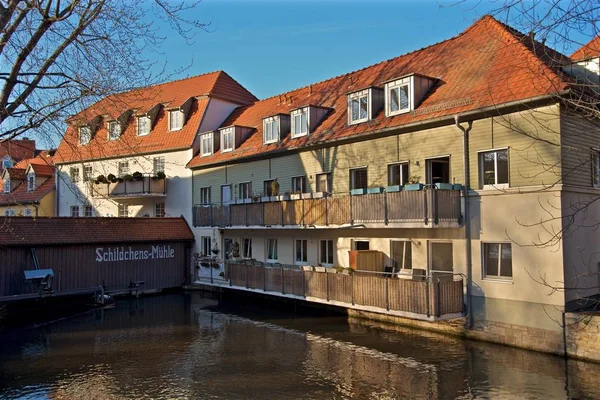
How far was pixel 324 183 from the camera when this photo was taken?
67.6 feet

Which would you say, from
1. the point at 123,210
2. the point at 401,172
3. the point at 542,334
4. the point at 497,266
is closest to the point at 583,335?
the point at 542,334

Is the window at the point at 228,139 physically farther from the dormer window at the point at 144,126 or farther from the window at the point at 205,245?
the dormer window at the point at 144,126

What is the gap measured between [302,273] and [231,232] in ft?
26.0

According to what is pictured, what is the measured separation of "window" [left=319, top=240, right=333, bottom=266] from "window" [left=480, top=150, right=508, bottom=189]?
7182mm

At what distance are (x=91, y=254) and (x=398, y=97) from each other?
52.5ft

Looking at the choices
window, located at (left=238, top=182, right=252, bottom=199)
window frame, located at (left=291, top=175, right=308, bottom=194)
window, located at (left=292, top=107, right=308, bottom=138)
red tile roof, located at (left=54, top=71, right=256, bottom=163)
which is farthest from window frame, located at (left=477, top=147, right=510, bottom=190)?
red tile roof, located at (left=54, top=71, right=256, bottom=163)

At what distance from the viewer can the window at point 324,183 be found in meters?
20.4

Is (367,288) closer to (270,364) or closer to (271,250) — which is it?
(270,364)

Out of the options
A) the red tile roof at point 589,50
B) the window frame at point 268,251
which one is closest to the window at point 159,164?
the window frame at point 268,251

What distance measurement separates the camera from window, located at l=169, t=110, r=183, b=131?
30.4m

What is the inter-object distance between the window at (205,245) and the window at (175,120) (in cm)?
708

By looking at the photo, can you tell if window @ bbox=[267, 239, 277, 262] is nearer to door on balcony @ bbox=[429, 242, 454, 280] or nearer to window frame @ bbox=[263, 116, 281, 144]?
window frame @ bbox=[263, 116, 281, 144]

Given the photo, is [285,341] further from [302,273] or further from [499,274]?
[499,274]

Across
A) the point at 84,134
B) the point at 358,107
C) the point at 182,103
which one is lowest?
the point at 84,134
